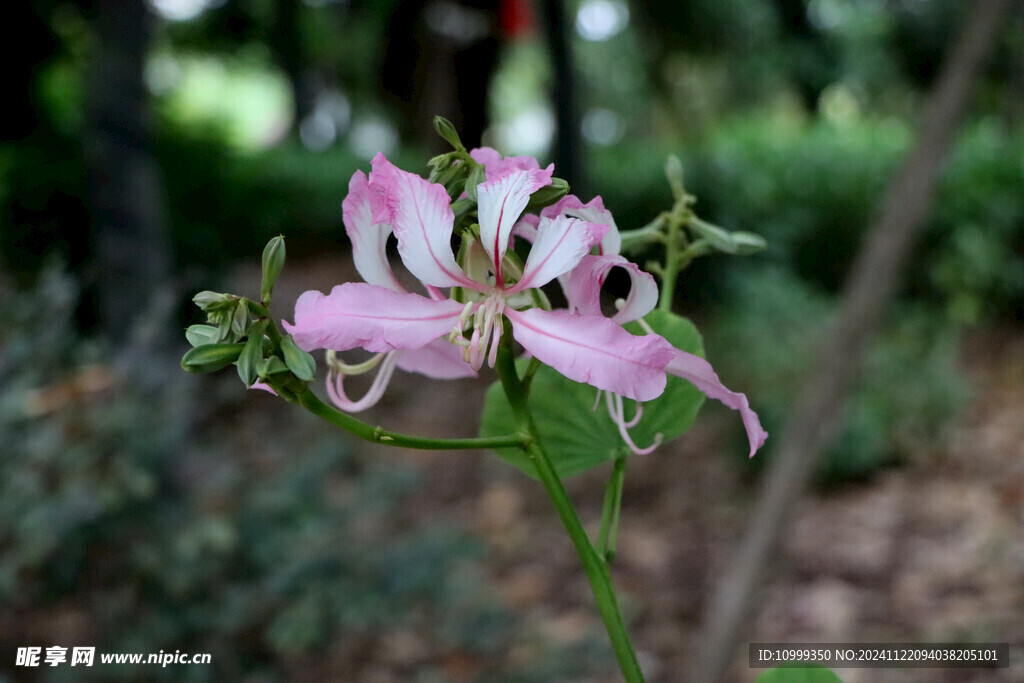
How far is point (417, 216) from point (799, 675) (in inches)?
8.3

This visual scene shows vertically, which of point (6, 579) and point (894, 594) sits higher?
point (6, 579)

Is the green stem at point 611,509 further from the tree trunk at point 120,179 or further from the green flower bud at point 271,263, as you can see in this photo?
the tree trunk at point 120,179

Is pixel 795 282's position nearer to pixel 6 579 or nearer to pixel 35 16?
pixel 6 579

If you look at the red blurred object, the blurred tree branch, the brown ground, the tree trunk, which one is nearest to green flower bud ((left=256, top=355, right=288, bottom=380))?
the blurred tree branch

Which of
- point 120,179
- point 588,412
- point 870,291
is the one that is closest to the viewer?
point 588,412

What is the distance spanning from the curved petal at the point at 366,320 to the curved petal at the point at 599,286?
4 cm

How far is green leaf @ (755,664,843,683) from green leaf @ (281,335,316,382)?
195 mm

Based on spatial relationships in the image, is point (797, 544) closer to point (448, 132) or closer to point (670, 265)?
point (670, 265)

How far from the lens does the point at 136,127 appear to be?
223 cm

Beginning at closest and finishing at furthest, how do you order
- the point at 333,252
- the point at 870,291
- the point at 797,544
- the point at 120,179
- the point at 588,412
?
the point at 588,412 → the point at 870,291 → the point at 797,544 → the point at 120,179 → the point at 333,252

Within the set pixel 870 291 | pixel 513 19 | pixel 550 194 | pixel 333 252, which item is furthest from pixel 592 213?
pixel 333 252

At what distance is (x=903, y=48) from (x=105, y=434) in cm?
557

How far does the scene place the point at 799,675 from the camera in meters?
0.32

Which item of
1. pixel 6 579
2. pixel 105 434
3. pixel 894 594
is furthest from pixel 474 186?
pixel 894 594
